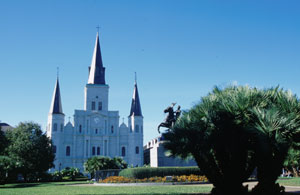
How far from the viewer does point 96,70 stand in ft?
249

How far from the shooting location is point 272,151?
11.7 meters

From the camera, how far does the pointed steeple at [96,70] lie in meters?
75.6

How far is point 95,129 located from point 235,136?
63.9m

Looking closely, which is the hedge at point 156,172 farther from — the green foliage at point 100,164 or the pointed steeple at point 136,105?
the pointed steeple at point 136,105

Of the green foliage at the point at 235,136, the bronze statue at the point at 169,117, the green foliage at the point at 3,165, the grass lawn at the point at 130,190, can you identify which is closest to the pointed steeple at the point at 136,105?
the green foliage at the point at 3,165

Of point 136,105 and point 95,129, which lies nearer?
point 95,129

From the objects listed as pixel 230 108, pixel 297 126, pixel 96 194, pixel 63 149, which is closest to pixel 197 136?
pixel 230 108

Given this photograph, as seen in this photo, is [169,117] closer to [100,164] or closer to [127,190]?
[127,190]

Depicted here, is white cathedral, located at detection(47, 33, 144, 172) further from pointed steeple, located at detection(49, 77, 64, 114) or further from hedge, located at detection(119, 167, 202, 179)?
hedge, located at detection(119, 167, 202, 179)

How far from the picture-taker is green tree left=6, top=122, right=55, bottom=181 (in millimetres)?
42875

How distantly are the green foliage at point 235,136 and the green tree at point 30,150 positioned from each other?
3443 centimetres

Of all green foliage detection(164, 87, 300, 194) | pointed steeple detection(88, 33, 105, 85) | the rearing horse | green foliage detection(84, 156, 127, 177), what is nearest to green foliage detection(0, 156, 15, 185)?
green foliage detection(84, 156, 127, 177)

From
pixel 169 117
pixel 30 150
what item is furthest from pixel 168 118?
pixel 30 150

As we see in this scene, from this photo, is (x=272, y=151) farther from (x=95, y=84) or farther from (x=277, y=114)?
(x=95, y=84)
